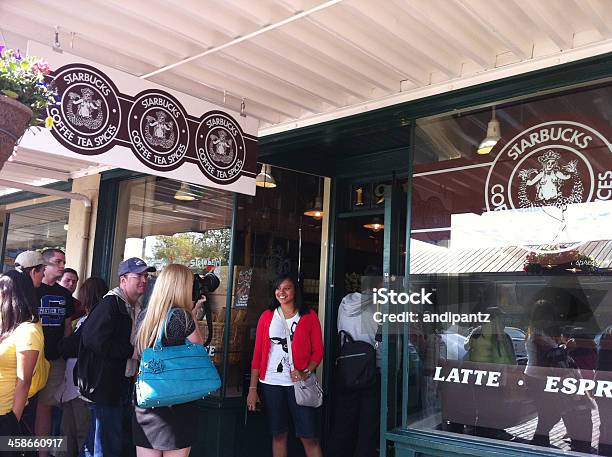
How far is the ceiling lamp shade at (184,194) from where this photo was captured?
5.64 metres

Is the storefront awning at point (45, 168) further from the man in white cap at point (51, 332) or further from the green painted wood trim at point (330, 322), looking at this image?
the green painted wood trim at point (330, 322)

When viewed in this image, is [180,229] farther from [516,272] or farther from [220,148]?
[516,272]

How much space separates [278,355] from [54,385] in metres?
1.76

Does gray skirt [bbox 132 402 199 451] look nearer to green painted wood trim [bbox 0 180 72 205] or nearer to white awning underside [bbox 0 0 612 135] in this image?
white awning underside [bbox 0 0 612 135]

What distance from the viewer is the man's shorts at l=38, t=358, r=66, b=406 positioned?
14.5 feet

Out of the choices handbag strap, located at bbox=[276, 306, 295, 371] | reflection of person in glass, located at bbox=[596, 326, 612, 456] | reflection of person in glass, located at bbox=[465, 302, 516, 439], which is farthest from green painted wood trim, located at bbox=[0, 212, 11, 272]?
reflection of person in glass, located at bbox=[596, 326, 612, 456]

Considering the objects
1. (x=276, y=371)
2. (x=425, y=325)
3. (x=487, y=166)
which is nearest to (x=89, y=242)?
(x=276, y=371)

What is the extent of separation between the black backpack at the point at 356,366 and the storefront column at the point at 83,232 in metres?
3.34

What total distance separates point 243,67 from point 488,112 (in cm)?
163

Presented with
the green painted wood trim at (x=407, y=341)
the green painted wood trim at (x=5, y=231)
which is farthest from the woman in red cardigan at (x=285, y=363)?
the green painted wood trim at (x=5, y=231)

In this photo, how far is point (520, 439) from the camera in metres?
3.32

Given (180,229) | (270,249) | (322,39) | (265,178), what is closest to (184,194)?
(180,229)

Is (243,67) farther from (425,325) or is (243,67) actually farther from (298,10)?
(425,325)

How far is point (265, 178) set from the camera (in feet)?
17.5
